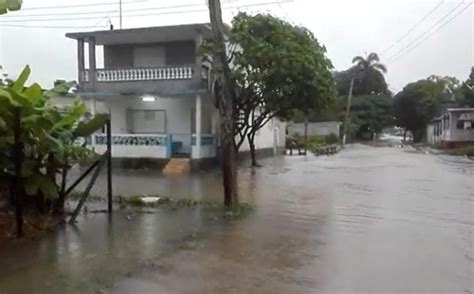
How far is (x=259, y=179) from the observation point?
1867cm

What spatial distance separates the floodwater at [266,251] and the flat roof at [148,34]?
11.9 metres

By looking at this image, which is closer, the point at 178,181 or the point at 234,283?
the point at 234,283

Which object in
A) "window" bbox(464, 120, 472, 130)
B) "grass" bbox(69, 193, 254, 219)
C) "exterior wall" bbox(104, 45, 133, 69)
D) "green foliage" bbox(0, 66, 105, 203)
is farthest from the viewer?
"window" bbox(464, 120, 472, 130)

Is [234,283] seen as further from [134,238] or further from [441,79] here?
[441,79]

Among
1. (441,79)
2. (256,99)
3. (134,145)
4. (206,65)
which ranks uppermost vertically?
(441,79)

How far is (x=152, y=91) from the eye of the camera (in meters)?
23.3

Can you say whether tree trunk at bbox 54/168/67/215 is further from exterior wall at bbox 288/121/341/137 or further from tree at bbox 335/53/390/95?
tree at bbox 335/53/390/95

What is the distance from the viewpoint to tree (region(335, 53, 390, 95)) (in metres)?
78.3

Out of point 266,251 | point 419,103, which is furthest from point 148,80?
point 419,103

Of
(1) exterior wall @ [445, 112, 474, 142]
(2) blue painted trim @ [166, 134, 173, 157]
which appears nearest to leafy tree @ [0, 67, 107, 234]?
(2) blue painted trim @ [166, 134, 173, 157]

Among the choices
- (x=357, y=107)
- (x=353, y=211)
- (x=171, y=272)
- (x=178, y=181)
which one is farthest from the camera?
(x=357, y=107)

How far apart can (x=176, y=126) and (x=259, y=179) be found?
7.73m

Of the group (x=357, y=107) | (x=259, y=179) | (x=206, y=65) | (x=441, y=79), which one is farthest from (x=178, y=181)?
(x=441, y=79)

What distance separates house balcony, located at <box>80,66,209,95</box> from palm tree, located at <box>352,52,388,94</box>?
59194 millimetres
